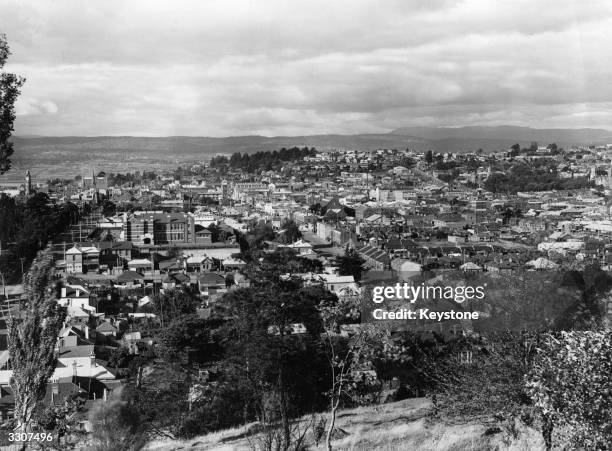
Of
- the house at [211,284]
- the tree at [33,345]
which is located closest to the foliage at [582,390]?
the tree at [33,345]

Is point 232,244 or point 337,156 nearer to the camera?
point 232,244

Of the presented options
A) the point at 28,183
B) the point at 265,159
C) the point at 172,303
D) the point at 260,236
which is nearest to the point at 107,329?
the point at 172,303

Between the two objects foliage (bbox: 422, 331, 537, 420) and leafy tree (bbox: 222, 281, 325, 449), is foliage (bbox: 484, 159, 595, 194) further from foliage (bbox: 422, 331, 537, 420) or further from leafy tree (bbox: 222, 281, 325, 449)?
foliage (bbox: 422, 331, 537, 420)

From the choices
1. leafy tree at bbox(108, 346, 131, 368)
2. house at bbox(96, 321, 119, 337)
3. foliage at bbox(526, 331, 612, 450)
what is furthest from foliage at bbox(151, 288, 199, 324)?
foliage at bbox(526, 331, 612, 450)

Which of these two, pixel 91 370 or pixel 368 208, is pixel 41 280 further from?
pixel 368 208

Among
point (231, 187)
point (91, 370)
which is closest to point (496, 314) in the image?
point (91, 370)

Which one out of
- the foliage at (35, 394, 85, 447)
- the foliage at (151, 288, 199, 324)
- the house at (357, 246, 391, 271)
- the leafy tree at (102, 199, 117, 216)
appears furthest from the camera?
the leafy tree at (102, 199, 117, 216)

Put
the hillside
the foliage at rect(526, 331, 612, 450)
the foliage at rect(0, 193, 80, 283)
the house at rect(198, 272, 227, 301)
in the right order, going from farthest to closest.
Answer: the house at rect(198, 272, 227, 301) → the foliage at rect(0, 193, 80, 283) → the hillside → the foliage at rect(526, 331, 612, 450)

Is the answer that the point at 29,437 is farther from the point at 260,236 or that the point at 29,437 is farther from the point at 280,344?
the point at 260,236
